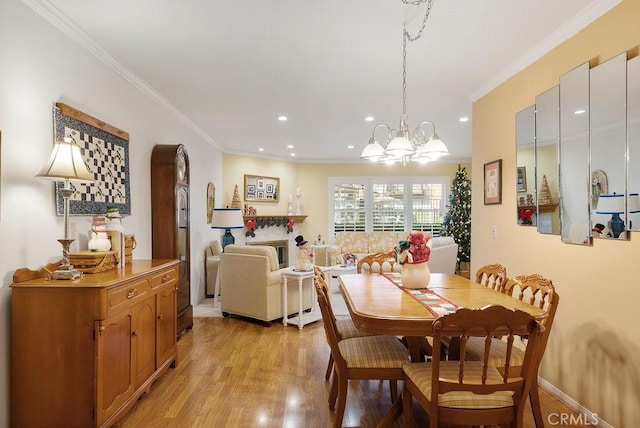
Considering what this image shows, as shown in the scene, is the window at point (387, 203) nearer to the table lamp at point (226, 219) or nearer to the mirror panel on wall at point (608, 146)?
the table lamp at point (226, 219)

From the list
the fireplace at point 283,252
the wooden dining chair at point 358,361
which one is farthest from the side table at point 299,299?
the fireplace at point 283,252

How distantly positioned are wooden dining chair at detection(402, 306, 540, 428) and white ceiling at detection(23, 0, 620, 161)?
74.1 inches

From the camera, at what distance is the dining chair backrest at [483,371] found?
1535 millimetres

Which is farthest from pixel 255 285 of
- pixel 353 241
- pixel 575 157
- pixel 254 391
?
pixel 353 241

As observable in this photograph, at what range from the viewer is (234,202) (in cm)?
686

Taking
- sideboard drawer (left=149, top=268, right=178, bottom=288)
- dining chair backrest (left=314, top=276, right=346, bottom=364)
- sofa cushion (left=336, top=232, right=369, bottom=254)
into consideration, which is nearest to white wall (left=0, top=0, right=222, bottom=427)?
sideboard drawer (left=149, top=268, right=178, bottom=288)

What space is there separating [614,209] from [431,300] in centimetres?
122

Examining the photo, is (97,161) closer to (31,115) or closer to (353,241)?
(31,115)

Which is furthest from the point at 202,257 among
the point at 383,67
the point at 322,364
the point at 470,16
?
the point at 470,16

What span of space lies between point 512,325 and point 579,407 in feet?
4.82

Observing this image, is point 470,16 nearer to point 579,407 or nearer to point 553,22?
point 553,22

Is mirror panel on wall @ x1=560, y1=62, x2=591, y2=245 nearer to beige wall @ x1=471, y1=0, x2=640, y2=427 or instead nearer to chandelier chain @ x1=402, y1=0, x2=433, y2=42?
beige wall @ x1=471, y1=0, x2=640, y2=427

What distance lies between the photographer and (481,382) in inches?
64.2

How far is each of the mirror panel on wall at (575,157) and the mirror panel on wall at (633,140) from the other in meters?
0.29
